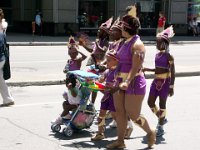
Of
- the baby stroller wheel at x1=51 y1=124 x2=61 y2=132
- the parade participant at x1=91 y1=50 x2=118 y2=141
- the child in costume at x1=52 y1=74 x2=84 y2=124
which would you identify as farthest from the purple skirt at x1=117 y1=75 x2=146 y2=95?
the baby stroller wheel at x1=51 y1=124 x2=61 y2=132

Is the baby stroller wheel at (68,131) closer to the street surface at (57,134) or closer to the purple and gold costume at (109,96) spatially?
the street surface at (57,134)

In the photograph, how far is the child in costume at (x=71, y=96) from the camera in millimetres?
7273

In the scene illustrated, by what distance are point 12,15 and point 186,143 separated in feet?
104

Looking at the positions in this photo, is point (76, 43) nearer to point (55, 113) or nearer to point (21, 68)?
point (55, 113)

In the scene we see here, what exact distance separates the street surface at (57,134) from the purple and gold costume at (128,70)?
1.02 meters

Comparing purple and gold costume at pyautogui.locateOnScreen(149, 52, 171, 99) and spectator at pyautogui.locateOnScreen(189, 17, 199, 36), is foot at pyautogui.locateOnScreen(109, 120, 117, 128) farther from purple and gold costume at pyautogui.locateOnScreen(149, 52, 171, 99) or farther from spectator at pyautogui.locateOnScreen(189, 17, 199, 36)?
spectator at pyautogui.locateOnScreen(189, 17, 199, 36)

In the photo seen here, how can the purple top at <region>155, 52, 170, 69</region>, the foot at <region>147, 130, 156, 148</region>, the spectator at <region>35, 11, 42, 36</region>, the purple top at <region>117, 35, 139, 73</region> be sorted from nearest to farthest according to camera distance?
1. the purple top at <region>117, 35, 139, 73</region>
2. the foot at <region>147, 130, 156, 148</region>
3. the purple top at <region>155, 52, 170, 69</region>
4. the spectator at <region>35, 11, 42, 36</region>

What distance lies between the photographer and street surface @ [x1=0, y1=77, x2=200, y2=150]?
22.6ft

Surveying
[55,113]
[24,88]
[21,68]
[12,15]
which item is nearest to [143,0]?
[12,15]

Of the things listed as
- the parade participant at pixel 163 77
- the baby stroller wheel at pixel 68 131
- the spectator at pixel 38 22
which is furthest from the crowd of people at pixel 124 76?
the spectator at pixel 38 22

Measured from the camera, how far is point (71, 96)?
7336 mm

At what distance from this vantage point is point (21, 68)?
14812 mm

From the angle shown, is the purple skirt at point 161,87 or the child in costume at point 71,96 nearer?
the child in costume at point 71,96

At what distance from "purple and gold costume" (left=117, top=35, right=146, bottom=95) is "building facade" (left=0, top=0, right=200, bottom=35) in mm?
25416
